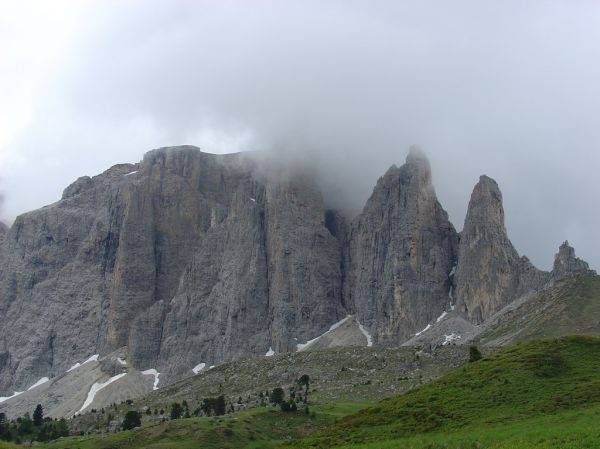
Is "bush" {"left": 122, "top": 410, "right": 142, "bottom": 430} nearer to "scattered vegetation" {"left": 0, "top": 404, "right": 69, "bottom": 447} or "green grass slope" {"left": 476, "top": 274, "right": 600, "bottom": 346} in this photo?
"scattered vegetation" {"left": 0, "top": 404, "right": 69, "bottom": 447}

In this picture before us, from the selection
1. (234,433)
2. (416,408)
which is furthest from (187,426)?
(416,408)

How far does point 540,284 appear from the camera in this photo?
625 ft

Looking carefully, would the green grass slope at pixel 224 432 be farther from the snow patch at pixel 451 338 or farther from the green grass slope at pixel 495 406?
the snow patch at pixel 451 338

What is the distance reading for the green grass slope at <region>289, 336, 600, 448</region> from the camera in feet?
172

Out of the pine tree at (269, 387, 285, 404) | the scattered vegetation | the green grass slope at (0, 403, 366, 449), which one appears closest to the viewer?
the green grass slope at (0, 403, 366, 449)

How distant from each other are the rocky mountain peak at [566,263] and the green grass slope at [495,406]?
11000 centimetres

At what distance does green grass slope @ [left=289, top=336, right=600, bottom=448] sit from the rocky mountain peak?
4331 inches

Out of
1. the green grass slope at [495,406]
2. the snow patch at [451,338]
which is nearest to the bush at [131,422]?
the green grass slope at [495,406]

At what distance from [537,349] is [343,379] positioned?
258 feet

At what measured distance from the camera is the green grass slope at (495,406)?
172ft

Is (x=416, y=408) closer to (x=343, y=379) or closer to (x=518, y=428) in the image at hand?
(x=518, y=428)

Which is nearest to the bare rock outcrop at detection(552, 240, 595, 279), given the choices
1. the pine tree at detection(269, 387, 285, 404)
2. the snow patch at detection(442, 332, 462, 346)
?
the snow patch at detection(442, 332, 462, 346)

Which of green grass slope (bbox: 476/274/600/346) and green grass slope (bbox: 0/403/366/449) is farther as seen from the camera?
green grass slope (bbox: 476/274/600/346)

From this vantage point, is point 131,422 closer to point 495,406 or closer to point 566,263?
point 495,406
